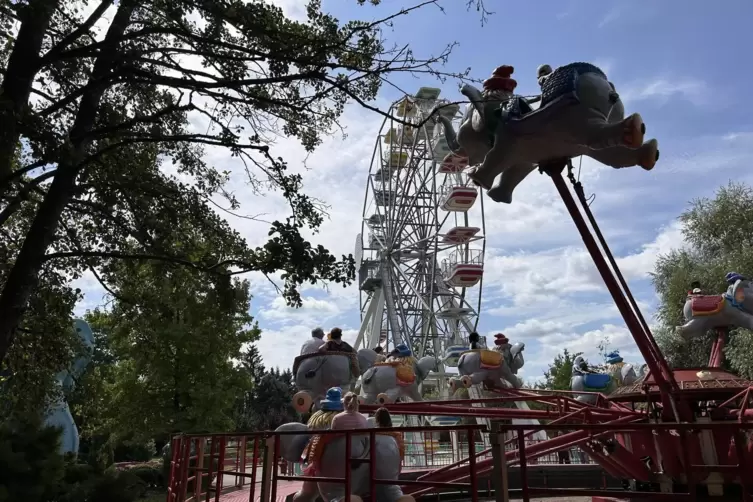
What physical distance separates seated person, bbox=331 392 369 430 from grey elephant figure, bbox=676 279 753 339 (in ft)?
15.0

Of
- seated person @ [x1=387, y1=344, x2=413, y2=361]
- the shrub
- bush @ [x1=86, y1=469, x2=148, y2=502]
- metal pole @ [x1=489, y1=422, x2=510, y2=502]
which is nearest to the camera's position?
metal pole @ [x1=489, y1=422, x2=510, y2=502]

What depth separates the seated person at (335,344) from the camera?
848 cm

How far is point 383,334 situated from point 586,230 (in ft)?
82.9

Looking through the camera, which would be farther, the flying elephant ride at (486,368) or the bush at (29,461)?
the flying elephant ride at (486,368)

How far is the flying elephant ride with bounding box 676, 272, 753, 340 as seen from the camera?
23.7 ft

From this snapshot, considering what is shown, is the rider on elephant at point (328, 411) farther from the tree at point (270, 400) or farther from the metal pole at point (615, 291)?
the tree at point (270, 400)

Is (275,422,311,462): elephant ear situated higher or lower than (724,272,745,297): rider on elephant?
lower

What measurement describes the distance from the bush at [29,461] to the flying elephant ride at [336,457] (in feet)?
14.0

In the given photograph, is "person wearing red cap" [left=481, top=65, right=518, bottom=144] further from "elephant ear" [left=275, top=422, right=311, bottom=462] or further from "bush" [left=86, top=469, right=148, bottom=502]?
"bush" [left=86, top=469, right=148, bottom=502]

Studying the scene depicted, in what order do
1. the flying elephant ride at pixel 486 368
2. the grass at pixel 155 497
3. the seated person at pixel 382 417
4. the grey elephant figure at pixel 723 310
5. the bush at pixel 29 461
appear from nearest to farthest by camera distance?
the seated person at pixel 382 417 → the grey elephant figure at pixel 723 310 → the bush at pixel 29 461 → the flying elephant ride at pixel 486 368 → the grass at pixel 155 497

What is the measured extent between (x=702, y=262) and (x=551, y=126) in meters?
16.2

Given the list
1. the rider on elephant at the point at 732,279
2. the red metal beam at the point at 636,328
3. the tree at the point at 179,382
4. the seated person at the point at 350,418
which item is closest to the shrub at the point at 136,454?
the tree at the point at 179,382

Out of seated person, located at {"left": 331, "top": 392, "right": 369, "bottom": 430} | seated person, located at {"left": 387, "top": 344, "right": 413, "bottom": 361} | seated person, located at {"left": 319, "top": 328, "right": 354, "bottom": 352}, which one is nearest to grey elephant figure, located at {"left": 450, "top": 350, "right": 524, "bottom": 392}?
seated person, located at {"left": 387, "top": 344, "right": 413, "bottom": 361}

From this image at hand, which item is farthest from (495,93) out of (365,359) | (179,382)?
(179,382)
